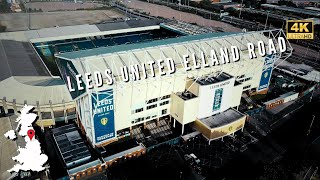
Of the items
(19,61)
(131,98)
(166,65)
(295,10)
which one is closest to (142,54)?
(166,65)

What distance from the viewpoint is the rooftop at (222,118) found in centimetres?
3525

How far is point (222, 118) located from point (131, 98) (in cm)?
1273

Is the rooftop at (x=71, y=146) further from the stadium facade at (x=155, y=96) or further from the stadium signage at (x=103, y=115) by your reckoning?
the stadium signage at (x=103, y=115)

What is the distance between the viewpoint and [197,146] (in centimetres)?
3447

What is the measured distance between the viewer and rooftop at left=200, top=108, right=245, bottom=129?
3525 cm

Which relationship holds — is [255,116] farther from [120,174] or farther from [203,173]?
[120,174]

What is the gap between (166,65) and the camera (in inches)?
1380

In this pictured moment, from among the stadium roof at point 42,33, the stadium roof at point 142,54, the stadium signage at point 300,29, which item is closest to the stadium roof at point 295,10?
the stadium signage at point 300,29

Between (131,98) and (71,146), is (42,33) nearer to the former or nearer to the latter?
(71,146)

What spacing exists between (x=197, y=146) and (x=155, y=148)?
539cm

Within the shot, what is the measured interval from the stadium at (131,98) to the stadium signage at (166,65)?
611mm

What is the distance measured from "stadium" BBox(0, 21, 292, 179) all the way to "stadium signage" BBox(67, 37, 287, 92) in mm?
611

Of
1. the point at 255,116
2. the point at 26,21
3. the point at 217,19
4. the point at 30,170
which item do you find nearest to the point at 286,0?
the point at 217,19

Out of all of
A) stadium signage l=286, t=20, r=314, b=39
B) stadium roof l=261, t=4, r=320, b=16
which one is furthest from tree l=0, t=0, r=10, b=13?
stadium roof l=261, t=4, r=320, b=16
